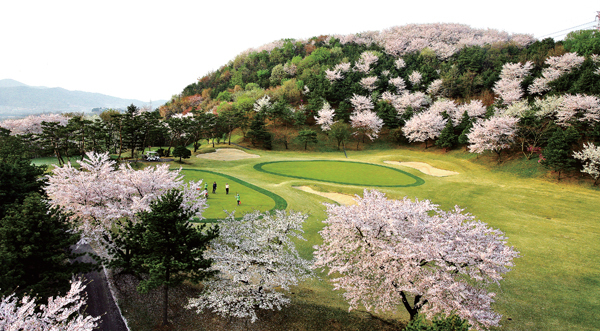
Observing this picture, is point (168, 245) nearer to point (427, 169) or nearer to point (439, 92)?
point (427, 169)

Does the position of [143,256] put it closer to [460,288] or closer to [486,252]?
[460,288]

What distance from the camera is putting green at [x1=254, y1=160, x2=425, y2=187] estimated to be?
39.7 meters

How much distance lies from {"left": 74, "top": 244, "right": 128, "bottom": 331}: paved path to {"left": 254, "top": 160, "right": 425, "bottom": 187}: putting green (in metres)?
27.6

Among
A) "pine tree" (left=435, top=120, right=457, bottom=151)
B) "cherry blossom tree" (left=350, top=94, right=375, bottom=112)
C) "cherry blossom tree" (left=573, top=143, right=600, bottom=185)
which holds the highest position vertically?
"cherry blossom tree" (left=350, top=94, right=375, bottom=112)

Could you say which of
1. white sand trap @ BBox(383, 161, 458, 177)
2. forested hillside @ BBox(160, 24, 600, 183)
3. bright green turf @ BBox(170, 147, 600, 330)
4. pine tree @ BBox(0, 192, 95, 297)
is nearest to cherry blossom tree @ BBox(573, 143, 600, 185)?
bright green turf @ BBox(170, 147, 600, 330)

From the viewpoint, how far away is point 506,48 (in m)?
85.8

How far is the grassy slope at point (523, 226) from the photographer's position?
51.9 feet

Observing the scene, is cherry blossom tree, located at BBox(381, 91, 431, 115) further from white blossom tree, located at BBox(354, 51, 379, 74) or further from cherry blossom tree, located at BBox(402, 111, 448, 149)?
white blossom tree, located at BBox(354, 51, 379, 74)

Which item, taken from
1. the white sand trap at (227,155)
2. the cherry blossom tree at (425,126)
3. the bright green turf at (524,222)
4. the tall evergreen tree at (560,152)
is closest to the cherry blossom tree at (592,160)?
the tall evergreen tree at (560,152)

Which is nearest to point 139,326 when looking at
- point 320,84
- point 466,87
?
point 320,84

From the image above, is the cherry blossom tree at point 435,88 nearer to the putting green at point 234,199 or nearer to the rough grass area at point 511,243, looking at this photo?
the rough grass area at point 511,243

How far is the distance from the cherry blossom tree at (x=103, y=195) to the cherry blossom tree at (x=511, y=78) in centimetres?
6936

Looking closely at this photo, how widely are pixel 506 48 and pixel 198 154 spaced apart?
9358 centimetres

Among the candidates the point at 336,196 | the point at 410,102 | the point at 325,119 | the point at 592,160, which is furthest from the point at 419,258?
the point at 410,102
